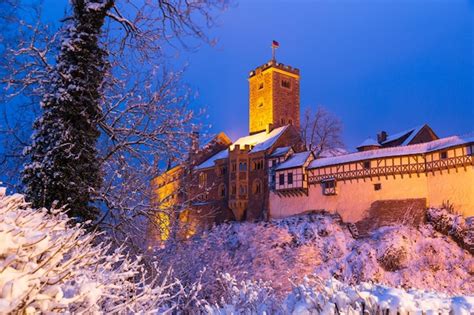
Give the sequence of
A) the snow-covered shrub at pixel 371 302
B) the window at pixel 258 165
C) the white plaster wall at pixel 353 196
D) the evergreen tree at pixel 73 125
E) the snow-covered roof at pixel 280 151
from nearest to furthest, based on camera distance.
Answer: the snow-covered shrub at pixel 371 302 < the evergreen tree at pixel 73 125 < the white plaster wall at pixel 353 196 < the snow-covered roof at pixel 280 151 < the window at pixel 258 165

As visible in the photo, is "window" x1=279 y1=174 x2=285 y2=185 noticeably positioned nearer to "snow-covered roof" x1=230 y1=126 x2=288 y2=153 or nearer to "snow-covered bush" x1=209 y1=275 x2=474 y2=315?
"snow-covered roof" x1=230 y1=126 x2=288 y2=153

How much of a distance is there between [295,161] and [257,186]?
419 centimetres

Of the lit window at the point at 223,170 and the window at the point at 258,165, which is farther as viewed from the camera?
the lit window at the point at 223,170

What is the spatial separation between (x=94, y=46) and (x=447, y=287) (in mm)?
25109

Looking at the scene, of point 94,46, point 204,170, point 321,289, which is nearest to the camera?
point 321,289

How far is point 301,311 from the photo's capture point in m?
4.47

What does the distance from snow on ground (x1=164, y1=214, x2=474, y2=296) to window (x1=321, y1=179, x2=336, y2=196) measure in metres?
1.78

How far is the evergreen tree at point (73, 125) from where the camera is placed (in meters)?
6.65

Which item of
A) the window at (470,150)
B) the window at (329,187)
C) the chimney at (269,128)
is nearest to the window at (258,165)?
the window at (329,187)

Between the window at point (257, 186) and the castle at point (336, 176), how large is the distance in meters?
0.09

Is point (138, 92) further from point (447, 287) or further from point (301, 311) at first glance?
point (447, 287)

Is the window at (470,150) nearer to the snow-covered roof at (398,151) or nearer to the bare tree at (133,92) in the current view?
the snow-covered roof at (398,151)

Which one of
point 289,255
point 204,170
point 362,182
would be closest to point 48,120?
point 289,255

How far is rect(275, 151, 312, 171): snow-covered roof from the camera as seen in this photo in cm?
3467
